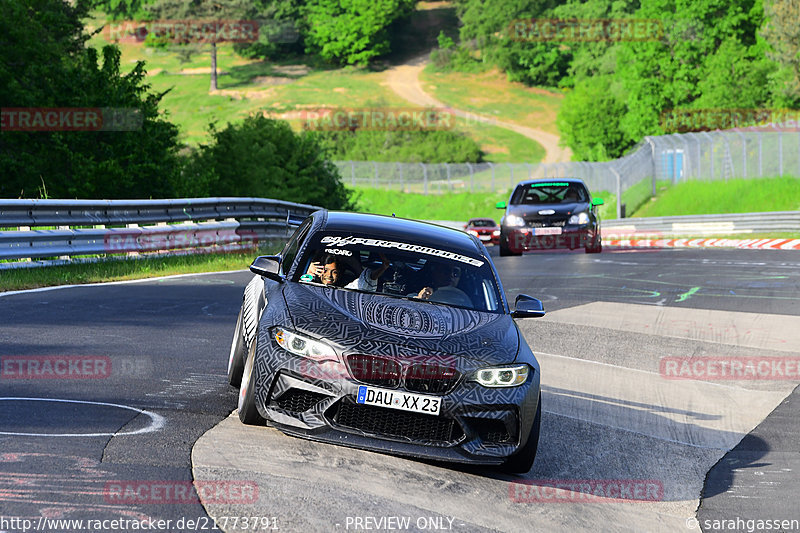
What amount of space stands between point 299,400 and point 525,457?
4.51ft

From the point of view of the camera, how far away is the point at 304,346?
6.34 m

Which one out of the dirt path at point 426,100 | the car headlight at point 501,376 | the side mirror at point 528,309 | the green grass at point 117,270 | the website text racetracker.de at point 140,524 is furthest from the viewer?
the dirt path at point 426,100

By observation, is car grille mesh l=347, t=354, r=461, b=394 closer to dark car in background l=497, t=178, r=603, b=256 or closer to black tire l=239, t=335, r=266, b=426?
black tire l=239, t=335, r=266, b=426

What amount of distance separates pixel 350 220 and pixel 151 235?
11735mm

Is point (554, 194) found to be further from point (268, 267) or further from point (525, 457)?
point (525, 457)

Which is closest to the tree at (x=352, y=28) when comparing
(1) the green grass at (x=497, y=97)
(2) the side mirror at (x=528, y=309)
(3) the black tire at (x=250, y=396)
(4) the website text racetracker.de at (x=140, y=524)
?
(1) the green grass at (x=497, y=97)

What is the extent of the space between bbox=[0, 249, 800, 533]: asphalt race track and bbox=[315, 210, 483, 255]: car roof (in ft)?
4.71

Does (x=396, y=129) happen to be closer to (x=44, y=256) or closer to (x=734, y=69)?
(x=734, y=69)

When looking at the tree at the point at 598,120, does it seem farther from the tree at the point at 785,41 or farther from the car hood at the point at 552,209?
the car hood at the point at 552,209

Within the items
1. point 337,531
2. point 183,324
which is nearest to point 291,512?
point 337,531

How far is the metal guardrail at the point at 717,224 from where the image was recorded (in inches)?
1400

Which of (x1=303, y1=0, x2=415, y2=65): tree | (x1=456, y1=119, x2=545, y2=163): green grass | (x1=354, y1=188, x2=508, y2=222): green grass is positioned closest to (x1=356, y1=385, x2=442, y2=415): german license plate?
(x1=354, y1=188, x2=508, y2=222): green grass

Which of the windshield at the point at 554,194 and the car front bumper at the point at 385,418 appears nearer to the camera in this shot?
the car front bumper at the point at 385,418

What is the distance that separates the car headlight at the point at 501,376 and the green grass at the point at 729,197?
40342 millimetres
